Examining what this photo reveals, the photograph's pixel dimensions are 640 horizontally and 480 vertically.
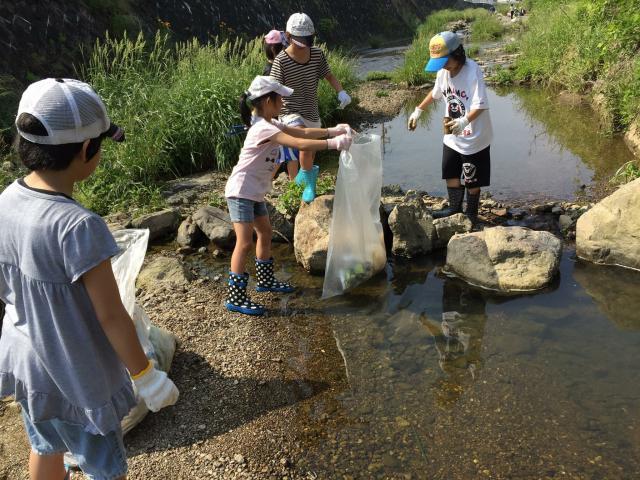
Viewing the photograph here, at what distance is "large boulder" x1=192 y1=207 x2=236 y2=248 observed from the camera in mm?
4734

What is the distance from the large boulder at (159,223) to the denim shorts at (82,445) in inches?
130

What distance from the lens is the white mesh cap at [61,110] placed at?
1.48m

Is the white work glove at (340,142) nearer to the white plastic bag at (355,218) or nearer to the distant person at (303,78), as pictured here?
the white plastic bag at (355,218)

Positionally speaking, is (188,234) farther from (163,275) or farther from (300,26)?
(300,26)

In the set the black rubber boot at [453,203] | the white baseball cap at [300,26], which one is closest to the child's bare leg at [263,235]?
the black rubber boot at [453,203]

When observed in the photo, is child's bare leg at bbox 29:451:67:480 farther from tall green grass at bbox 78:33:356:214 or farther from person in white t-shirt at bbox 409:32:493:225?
tall green grass at bbox 78:33:356:214

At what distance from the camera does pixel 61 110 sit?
1.49 meters

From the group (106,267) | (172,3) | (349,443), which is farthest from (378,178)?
(172,3)

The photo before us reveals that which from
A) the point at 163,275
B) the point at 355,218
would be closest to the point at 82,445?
the point at 355,218

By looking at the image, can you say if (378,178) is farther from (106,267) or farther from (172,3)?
(172,3)

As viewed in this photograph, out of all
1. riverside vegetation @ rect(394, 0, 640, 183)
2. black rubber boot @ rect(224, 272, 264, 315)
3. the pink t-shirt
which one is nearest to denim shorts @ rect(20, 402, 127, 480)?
black rubber boot @ rect(224, 272, 264, 315)

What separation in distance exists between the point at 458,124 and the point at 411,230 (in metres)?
0.91

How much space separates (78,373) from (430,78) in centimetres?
1261

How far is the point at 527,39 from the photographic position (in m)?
12.8
